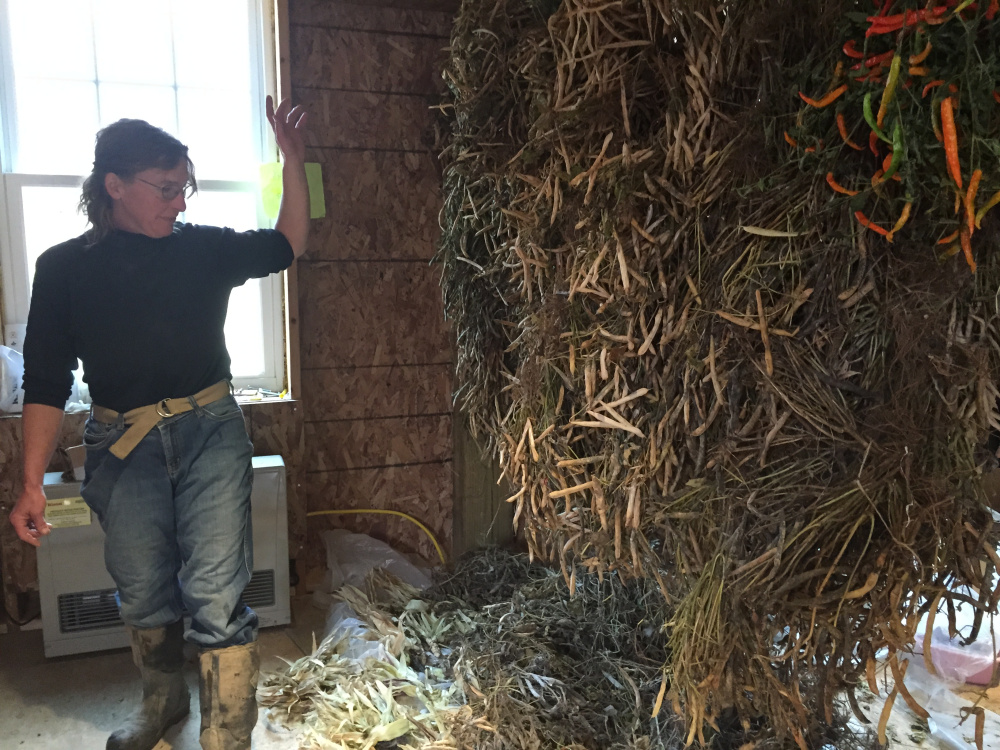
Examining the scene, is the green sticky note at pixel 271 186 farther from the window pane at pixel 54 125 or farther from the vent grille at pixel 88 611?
the vent grille at pixel 88 611

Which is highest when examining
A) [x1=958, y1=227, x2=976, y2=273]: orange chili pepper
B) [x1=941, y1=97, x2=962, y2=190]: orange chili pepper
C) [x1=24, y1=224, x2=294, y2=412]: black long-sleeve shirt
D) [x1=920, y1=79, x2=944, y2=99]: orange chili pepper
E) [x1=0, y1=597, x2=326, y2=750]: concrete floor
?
[x1=920, y1=79, x2=944, y2=99]: orange chili pepper

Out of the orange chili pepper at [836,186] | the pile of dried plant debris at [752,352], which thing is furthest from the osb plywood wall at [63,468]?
the orange chili pepper at [836,186]

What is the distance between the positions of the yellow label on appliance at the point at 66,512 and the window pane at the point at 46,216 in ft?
2.51

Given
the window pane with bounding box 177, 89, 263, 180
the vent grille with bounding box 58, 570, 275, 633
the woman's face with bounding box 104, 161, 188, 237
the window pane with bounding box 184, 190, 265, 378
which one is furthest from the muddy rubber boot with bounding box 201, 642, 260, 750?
the window pane with bounding box 177, 89, 263, 180

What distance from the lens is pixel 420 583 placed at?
266 centimetres

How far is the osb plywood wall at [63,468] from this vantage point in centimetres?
238

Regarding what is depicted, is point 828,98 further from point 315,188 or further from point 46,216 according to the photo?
point 46,216

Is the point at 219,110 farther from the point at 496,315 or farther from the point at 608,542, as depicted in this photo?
the point at 608,542

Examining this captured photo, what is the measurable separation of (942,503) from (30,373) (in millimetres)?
1965

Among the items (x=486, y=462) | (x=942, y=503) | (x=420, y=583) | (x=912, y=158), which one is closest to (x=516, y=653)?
(x=420, y=583)

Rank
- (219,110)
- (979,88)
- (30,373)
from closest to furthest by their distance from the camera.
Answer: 1. (979,88)
2. (30,373)
3. (219,110)

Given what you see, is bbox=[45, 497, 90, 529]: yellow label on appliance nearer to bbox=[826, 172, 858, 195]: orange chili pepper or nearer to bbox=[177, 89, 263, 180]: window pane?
bbox=[177, 89, 263, 180]: window pane

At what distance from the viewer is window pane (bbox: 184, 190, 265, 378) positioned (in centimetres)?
259

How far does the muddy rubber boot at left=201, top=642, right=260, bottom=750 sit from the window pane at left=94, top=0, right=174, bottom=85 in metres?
→ 1.90
